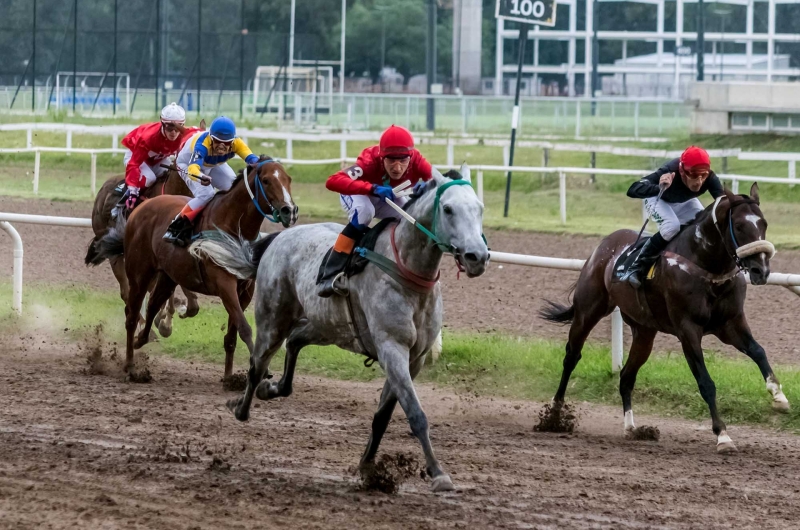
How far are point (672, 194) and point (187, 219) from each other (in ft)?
11.5

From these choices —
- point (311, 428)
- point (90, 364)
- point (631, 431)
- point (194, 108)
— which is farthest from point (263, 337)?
point (194, 108)

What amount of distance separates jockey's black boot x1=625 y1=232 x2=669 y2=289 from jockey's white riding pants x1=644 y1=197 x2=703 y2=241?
Answer: 0.09 metres

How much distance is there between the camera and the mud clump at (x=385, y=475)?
557 centimetres

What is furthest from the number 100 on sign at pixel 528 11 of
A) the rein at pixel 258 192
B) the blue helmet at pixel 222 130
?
the rein at pixel 258 192

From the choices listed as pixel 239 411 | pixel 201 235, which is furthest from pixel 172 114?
pixel 239 411

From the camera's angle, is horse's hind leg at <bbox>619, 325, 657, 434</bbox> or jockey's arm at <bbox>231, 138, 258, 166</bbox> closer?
horse's hind leg at <bbox>619, 325, 657, 434</bbox>

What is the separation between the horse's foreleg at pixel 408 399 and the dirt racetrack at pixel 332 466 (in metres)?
0.12

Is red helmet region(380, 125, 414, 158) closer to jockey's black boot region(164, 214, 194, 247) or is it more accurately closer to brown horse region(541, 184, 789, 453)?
brown horse region(541, 184, 789, 453)

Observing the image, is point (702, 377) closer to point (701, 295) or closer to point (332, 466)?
point (701, 295)

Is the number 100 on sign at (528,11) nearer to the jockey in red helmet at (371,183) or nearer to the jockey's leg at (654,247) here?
the jockey's leg at (654,247)

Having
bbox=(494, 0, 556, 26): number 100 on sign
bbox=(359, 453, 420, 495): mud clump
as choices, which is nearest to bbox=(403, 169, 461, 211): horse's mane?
bbox=(359, 453, 420, 495): mud clump

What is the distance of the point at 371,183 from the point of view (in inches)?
239

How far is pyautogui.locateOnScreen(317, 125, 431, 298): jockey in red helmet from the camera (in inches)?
231

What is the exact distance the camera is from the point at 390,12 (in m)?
49.3
